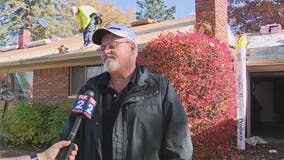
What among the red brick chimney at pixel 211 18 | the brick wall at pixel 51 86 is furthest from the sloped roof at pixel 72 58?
the red brick chimney at pixel 211 18

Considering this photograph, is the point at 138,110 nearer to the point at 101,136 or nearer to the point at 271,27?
the point at 101,136

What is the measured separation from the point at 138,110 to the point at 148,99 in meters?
0.11

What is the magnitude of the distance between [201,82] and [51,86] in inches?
283

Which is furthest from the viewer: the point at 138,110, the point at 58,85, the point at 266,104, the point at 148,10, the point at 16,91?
the point at 148,10

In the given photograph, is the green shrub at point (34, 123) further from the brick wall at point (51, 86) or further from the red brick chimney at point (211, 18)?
the red brick chimney at point (211, 18)

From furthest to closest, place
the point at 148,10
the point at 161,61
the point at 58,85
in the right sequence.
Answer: the point at 148,10 → the point at 58,85 → the point at 161,61

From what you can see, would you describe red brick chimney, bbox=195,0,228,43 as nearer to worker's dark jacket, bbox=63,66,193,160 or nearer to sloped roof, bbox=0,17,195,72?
sloped roof, bbox=0,17,195,72

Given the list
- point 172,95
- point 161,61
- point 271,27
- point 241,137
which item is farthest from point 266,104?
point 172,95

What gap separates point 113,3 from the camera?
128ft

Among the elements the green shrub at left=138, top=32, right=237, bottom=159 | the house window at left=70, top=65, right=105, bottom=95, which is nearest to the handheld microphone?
the green shrub at left=138, top=32, right=237, bottom=159

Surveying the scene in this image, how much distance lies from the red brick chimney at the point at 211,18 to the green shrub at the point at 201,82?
1.11 metres

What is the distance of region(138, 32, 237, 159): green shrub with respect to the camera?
8.33 m

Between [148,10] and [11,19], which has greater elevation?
[148,10]

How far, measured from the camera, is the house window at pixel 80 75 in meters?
12.5
